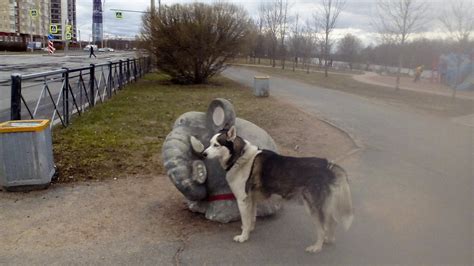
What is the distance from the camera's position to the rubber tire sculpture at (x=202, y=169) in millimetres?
4242

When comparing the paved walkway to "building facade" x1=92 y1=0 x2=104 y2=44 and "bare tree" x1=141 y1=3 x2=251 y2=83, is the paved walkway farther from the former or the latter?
"building facade" x1=92 y1=0 x2=104 y2=44

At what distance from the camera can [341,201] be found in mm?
3623

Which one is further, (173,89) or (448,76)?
(448,76)

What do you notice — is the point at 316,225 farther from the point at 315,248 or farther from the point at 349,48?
the point at 349,48

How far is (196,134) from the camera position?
4.63 meters

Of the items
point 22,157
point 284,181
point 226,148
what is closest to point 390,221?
point 284,181

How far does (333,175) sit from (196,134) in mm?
1649

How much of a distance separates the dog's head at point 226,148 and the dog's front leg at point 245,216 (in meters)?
0.36

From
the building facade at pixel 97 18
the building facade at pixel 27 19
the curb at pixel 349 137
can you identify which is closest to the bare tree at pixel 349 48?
the building facade at pixel 97 18

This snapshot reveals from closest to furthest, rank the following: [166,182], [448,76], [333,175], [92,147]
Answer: [333,175] < [166,182] < [92,147] < [448,76]

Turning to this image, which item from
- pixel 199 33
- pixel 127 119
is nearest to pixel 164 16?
pixel 199 33

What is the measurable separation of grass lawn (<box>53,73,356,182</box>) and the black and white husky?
2489 mm

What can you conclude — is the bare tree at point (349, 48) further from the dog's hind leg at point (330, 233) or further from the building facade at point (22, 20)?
the dog's hind leg at point (330, 233)

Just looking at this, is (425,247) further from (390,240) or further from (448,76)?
(448,76)
